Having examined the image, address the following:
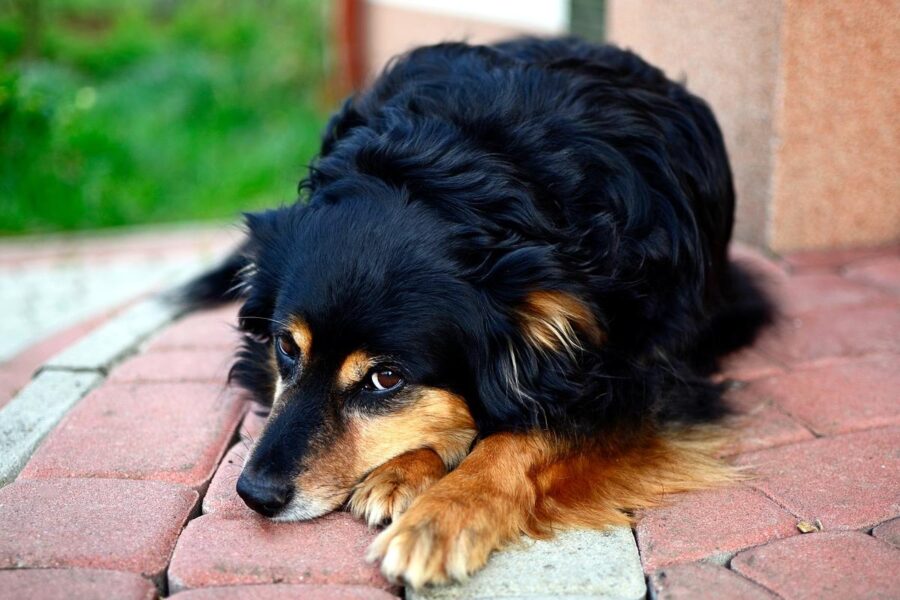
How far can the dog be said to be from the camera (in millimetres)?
2137

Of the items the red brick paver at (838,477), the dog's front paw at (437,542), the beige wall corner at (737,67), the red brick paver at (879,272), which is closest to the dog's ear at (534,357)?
the dog's front paw at (437,542)

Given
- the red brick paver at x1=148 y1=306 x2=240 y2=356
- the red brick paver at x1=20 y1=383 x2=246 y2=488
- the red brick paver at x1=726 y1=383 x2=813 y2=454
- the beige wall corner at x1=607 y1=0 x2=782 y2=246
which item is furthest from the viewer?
the beige wall corner at x1=607 y1=0 x2=782 y2=246

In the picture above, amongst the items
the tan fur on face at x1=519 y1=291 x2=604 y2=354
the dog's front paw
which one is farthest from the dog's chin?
the tan fur on face at x1=519 y1=291 x2=604 y2=354

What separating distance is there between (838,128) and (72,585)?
128 inches

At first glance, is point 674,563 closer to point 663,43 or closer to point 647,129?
point 647,129

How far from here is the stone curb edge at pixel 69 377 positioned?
2.58 metres

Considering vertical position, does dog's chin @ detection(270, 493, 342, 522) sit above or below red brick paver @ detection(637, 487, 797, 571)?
above

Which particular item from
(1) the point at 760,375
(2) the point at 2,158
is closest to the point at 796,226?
(1) the point at 760,375

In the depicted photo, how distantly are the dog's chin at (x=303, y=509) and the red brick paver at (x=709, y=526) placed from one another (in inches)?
28.1

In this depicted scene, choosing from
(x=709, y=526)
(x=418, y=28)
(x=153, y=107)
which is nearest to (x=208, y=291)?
(x=709, y=526)

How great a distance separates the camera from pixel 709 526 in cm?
213

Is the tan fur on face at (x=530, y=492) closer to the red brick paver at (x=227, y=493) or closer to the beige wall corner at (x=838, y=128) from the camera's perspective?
the red brick paver at (x=227, y=493)

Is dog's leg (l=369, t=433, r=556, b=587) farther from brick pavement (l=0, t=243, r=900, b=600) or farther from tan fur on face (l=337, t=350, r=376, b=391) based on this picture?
tan fur on face (l=337, t=350, r=376, b=391)

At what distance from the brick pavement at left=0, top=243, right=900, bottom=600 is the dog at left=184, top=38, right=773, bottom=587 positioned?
108mm
